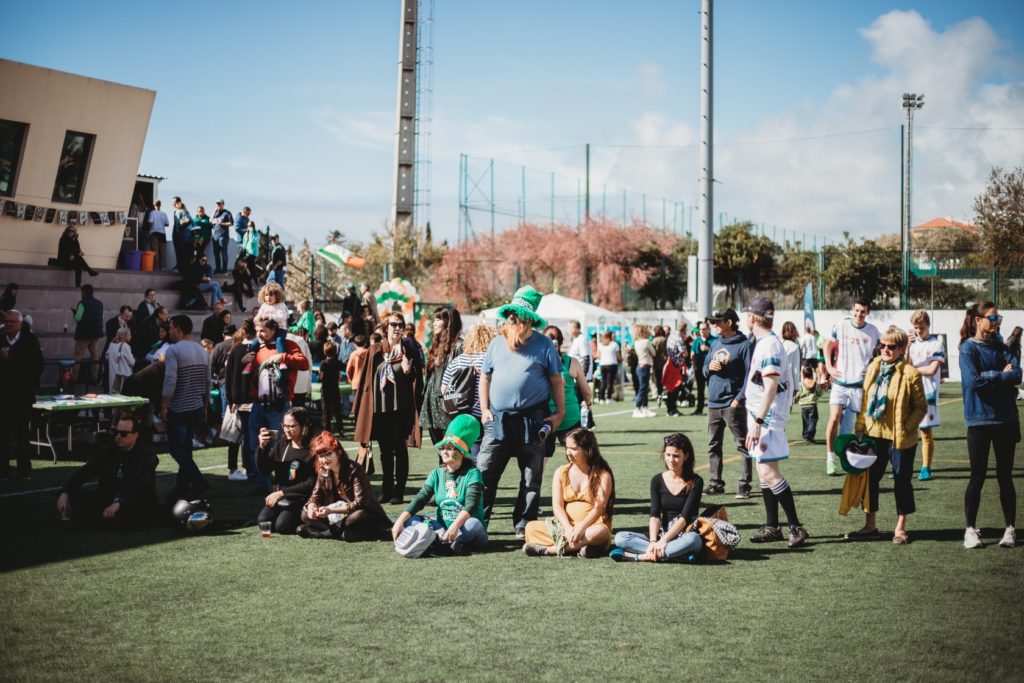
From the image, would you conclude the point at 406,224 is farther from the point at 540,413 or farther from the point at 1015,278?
the point at 540,413

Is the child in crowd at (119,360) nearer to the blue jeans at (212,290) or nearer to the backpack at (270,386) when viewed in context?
the backpack at (270,386)

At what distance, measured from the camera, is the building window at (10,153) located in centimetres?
2339

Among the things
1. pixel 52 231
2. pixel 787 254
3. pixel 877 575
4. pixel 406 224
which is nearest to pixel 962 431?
pixel 877 575

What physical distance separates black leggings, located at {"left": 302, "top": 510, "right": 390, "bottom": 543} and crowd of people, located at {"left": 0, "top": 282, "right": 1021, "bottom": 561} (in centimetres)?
1

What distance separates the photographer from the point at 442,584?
6.86m

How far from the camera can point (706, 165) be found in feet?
59.7

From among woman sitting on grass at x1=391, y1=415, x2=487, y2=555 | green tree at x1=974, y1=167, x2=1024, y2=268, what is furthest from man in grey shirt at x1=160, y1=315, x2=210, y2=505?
green tree at x1=974, y1=167, x2=1024, y2=268

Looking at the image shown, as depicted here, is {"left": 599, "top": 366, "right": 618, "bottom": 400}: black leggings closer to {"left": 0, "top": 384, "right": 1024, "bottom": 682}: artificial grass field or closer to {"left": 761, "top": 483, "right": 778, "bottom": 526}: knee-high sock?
{"left": 0, "top": 384, "right": 1024, "bottom": 682}: artificial grass field

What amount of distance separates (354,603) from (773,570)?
2.92 meters

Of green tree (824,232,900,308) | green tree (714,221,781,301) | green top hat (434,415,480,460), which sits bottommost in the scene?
green top hat (434,415,480,460)

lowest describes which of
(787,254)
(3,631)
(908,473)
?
(3,631)

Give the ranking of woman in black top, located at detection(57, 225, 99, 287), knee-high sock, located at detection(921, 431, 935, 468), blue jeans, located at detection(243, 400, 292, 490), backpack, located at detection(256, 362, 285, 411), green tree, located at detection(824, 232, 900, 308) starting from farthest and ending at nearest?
green tree, located at detection(824, 232, 900, 308) → woman in black top, located at detection(57, 225, 99, 287) → knee-high sock, located at detection(921, 431, 935, 468) → blue jeans, located at detection(243, 400, 292, 490) → backpack, located at detection(256, 362, 285, 411)

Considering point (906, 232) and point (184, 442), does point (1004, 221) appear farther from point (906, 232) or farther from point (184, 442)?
point (184, 442)

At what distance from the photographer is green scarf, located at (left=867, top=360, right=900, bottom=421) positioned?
8047 mm
